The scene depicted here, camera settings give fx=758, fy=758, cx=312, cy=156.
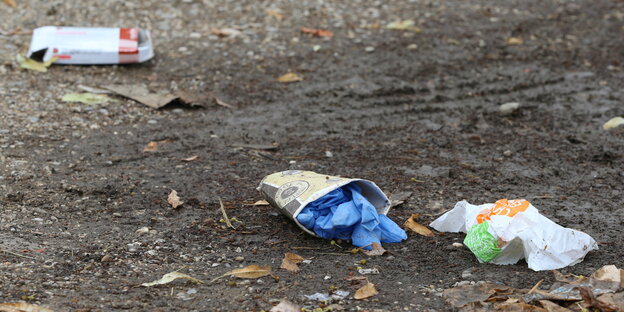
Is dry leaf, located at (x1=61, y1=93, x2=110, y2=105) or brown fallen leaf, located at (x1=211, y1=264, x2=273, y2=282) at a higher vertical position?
brown fallen leaf, located at (x1=211, y1=264, x2=273, y2=282)

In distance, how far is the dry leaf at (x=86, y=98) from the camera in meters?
5.39

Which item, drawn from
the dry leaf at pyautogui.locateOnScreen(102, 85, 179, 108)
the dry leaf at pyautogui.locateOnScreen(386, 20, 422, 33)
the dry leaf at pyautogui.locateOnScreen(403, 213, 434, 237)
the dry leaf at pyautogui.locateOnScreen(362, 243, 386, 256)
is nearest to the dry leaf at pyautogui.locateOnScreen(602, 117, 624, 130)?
the dry leaf at pyautogui.locateOnScreen(386, 20, 422, 33)

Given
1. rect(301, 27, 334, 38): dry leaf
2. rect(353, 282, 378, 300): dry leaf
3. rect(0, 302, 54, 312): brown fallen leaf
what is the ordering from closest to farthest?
rect(0, 302, 54, 312): brown fallen leaf → rect(353, 282, 378, 300): dry leaf → rect(301, 27, 334, 38): dry leaf

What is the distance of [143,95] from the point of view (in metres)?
5.60

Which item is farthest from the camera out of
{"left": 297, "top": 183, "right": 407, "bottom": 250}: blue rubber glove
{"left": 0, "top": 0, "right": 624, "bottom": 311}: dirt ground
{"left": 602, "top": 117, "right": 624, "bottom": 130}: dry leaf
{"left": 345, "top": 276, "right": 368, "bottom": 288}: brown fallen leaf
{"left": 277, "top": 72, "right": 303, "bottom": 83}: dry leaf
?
{"left": 277, "top": 72, "right": 303, "bottom": 83}: dry leaf

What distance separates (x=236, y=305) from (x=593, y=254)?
1634mm

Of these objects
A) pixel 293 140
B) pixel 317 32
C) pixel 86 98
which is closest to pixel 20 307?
pixel 293 140

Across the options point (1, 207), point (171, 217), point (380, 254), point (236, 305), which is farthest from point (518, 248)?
point (1, 207)

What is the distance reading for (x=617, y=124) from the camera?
537cm

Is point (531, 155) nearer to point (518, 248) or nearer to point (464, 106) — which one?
point (464, 106)

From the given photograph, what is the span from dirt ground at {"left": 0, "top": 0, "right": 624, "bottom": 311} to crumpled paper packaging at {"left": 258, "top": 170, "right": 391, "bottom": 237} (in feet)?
0.53

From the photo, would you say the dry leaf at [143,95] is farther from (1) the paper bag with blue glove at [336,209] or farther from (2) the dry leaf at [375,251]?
(2) the dry leaf at [375,251]

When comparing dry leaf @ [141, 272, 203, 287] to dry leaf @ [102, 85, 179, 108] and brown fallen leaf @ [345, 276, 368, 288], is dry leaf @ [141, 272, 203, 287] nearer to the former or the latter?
brown fallen leaf @ [345, 276, 368, 288]

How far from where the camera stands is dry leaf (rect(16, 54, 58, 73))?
229 inches
